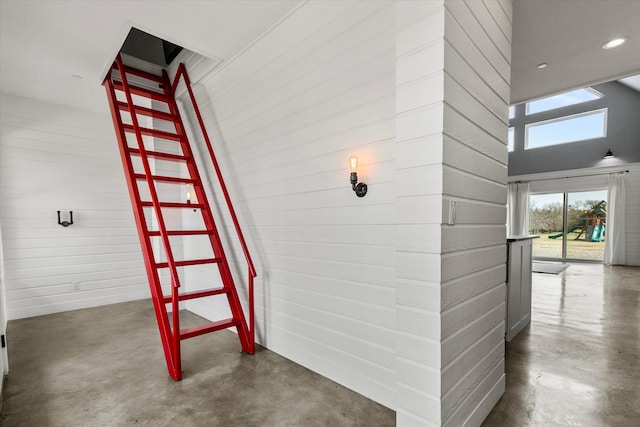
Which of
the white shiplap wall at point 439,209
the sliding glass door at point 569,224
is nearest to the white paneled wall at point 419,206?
the white shiplap wall at point 439,209

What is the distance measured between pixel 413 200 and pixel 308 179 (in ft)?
4.02

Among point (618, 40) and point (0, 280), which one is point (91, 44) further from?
point (618, 40)

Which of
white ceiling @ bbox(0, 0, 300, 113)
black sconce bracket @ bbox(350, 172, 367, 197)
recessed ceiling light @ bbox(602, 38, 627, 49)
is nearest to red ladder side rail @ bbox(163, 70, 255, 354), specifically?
white ceiling @ bbox(0, 0, 300, 113)

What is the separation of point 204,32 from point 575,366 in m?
4.38

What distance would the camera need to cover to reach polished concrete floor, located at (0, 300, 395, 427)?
2049mm

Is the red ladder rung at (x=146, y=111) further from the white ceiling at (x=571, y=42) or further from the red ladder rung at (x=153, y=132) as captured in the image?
the white ceiling at (x=571, y=42)

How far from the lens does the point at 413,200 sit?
60.6 inches

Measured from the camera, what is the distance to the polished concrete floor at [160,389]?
6.72 feet

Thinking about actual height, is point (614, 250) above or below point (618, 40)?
below

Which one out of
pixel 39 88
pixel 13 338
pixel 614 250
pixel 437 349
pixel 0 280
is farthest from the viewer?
pixel 614 250

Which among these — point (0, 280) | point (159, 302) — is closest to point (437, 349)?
point (159, 302)

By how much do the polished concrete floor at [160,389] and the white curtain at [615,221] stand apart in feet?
31.5

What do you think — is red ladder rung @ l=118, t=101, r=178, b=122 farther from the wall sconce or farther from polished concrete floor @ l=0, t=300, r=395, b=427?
the wall sconce

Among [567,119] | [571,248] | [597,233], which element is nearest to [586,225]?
[597,233]
